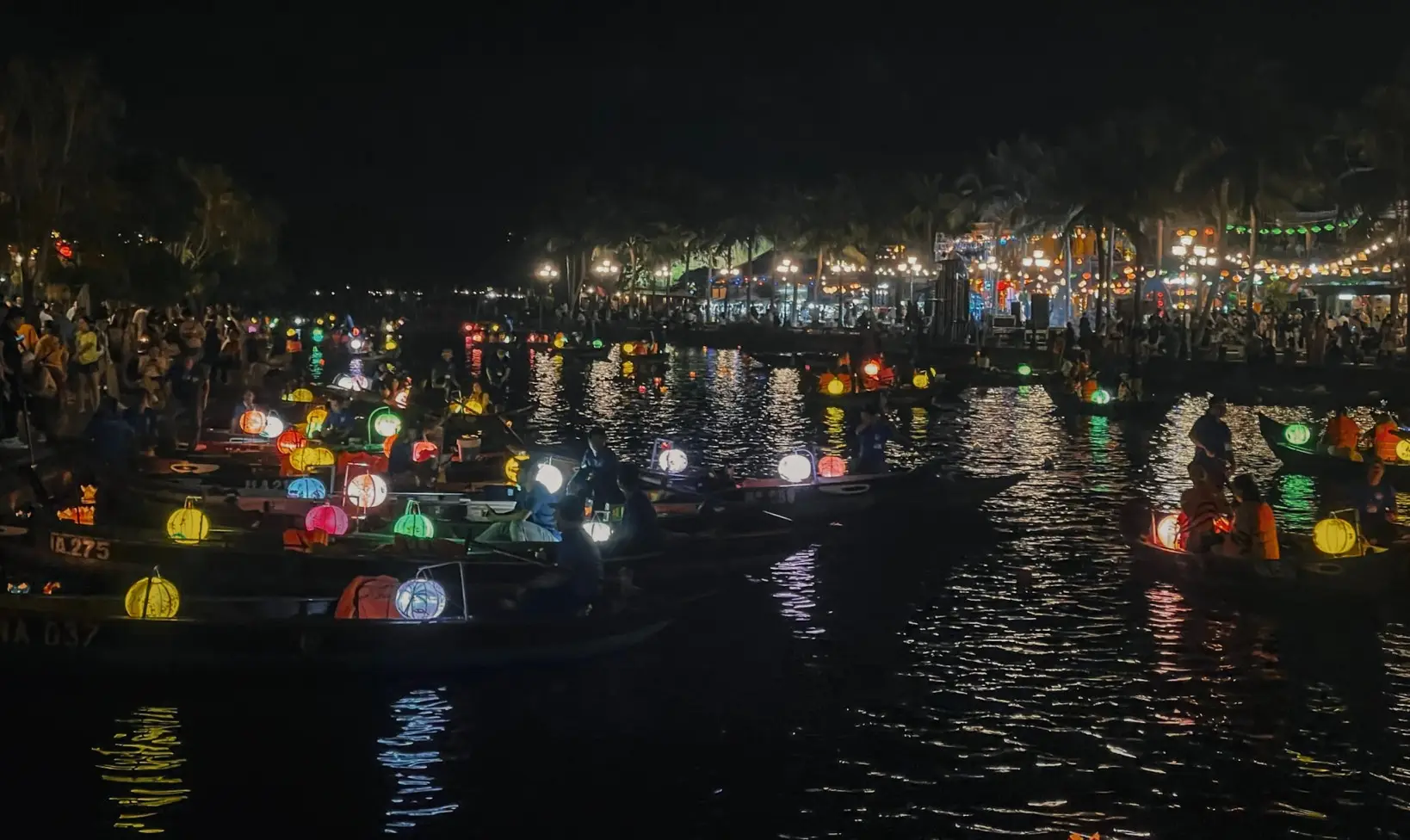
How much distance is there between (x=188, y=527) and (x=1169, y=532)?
12913 millimetres

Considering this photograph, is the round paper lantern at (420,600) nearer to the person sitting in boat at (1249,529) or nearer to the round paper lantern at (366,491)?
the round paper lantern at (366,491)

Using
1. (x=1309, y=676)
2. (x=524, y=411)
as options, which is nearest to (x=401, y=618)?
(x=1309, y=676)

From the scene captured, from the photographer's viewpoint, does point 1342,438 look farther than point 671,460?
Yes

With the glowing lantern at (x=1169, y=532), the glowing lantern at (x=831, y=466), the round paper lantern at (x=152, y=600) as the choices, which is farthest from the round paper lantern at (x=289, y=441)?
the glowing lantern at (x=1169, y=532)

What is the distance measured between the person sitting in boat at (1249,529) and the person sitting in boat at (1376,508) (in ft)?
5.92

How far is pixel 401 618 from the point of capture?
1532cm

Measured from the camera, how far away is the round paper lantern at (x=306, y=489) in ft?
69.9

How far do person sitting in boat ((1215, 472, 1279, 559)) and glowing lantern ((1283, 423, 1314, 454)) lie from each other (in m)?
12.9

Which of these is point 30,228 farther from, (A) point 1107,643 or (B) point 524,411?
(A) point 1107,643

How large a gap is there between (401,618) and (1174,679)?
8413mm

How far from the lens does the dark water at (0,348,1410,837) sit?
12.5 m

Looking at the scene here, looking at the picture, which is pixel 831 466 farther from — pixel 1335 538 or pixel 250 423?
pixel 250 423

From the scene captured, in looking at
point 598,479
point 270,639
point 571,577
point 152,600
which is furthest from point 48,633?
point 598,479

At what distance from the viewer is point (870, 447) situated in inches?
1036
